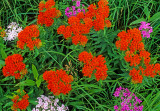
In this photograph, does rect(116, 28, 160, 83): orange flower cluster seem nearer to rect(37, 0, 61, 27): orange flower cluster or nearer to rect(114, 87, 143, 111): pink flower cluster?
rect(114, 87, 143, 111): pink flower cluster

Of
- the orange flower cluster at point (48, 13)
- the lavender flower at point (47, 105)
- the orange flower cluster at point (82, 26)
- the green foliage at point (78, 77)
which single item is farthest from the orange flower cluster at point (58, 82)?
the orange flower cluster at point (48, 13)

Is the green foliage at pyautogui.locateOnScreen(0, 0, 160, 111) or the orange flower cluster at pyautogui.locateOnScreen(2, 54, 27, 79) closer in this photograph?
the orange flower cluster at pyautogui.locateOnScreen(2, 54, 27, 79)

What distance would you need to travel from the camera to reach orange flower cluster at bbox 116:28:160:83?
9.11 ft

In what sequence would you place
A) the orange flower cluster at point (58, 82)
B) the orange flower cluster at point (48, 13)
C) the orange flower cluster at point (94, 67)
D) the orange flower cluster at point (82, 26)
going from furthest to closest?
the orange flower cluster at point (48, 13) → the orange flower cluster at point (82, 26) → the orange flower cluster at point (94, 67) → the orange flower cluster at point (58, 82)

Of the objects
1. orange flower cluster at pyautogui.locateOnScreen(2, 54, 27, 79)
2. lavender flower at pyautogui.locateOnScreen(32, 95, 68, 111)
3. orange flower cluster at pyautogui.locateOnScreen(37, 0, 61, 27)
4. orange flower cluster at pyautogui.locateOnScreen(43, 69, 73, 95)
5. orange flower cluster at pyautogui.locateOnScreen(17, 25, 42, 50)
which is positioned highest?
orange flower cluster at pyautogui.locateOnScreen(37, 0, 61, 27)

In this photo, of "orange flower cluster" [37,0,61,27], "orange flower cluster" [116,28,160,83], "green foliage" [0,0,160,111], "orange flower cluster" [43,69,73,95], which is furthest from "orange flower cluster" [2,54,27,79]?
"orange flower cluster" [116,28,160,83]

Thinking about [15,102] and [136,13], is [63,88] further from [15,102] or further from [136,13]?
[136,13]

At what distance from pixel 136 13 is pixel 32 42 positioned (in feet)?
8.96

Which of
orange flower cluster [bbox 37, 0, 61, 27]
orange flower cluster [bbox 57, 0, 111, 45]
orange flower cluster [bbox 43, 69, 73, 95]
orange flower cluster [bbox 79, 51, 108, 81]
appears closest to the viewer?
→ orange flower cluster [bbox 43, 69, 73, 95]

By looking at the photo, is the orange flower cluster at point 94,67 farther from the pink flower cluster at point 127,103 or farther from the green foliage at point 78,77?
the pink flower cluster at point 127,103

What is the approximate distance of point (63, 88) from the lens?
270 centimetres

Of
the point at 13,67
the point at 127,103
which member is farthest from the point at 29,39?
the point at 127,103

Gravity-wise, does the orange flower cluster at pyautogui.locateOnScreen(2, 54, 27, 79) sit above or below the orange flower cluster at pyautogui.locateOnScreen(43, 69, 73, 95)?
above

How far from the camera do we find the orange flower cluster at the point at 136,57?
9.11ft
